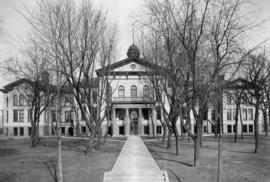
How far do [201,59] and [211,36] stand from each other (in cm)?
268

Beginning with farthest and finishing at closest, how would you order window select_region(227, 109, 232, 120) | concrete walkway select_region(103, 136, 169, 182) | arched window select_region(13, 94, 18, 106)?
1. window select_region(227, 109, 232, 120)
2. arched window select_region(13, 94, 18, 106)
3. concrete walkway select_region(103, 136, 169, 182)

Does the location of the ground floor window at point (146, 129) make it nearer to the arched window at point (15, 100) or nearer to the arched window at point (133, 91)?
the arched window at point (133, 91)

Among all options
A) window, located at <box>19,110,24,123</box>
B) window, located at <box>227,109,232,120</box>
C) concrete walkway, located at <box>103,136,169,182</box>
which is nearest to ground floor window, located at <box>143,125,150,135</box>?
window, located at <box>227,109,232,120</box>

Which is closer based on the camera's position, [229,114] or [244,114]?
[229,114]

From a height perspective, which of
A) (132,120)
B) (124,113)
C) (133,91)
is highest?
(133,91)

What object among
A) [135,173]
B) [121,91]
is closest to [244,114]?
[121,91]

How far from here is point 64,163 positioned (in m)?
15.1

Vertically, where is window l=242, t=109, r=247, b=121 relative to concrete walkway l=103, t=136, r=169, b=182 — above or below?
below

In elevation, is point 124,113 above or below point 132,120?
above

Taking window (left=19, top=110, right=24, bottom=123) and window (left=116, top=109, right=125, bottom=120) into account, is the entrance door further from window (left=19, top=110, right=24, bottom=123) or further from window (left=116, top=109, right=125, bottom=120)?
window (left=19, top=110, right=24, bottom=123)

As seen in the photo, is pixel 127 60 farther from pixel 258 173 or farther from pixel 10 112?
pixel 258 173

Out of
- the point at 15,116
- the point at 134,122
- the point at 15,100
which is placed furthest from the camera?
the point at 15,100

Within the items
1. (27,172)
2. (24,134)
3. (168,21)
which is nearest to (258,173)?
(168,21)

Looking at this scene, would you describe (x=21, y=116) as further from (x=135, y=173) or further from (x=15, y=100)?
(x=135, y=173)
